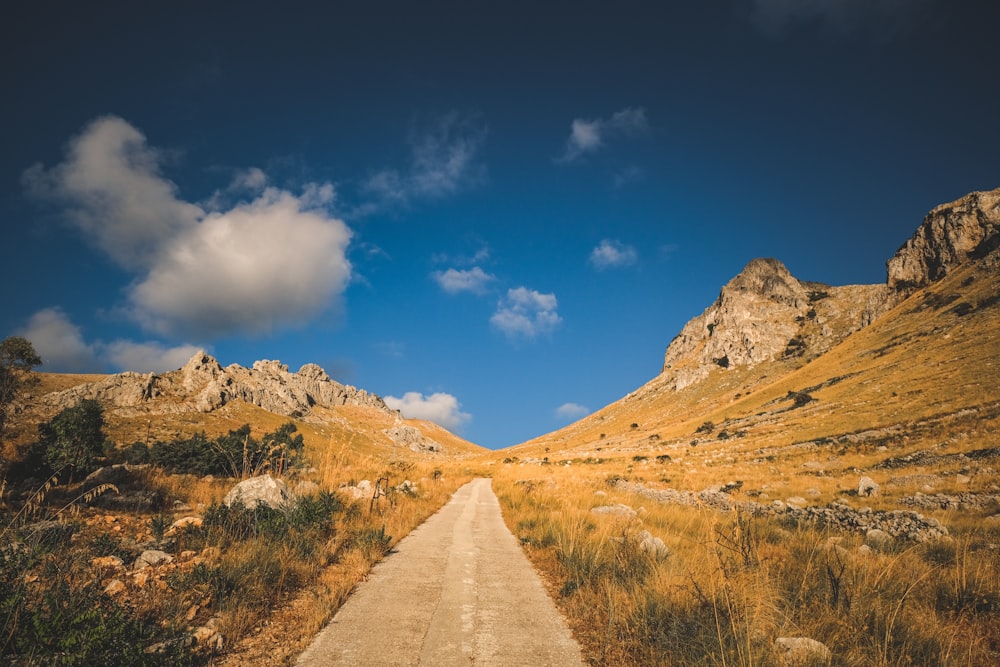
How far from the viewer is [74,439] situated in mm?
12297

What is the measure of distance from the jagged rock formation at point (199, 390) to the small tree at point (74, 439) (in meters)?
42.9

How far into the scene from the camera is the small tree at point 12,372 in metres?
11.3

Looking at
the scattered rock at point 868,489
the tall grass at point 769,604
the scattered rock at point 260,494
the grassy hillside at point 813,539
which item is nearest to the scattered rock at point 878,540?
the grassy hillside at point 813,539

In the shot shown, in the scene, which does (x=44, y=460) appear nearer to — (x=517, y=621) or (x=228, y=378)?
(x=517, y=621)

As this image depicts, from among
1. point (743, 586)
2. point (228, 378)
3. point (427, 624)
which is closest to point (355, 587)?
point (427, 624)

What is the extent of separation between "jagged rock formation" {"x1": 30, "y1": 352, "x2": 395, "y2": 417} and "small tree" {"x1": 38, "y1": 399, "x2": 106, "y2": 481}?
1690 inches

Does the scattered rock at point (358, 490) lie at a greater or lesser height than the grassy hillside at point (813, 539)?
greater

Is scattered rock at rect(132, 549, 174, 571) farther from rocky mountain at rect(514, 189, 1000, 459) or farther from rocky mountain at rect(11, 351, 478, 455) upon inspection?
rocky mountain at rect(514, 189, 1000, 459)

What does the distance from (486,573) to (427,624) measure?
97.3 inches

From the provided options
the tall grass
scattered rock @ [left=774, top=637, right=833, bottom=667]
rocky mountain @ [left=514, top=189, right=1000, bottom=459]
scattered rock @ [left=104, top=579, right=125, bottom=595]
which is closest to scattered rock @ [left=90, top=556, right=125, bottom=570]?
scattered rock @ [left=104, top=579, right=125, bottom=595]

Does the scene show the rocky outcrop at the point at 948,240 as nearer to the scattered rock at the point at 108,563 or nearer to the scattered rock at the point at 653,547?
the scattered rock at the point at 653,547

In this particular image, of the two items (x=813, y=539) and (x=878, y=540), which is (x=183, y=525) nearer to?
(x=813, y=539)

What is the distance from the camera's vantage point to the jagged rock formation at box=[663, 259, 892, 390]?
356 feet

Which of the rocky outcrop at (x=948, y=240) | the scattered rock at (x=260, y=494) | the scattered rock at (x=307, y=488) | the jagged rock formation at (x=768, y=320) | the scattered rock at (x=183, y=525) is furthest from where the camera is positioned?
the jagged rock formation at (x=768, y=320)
